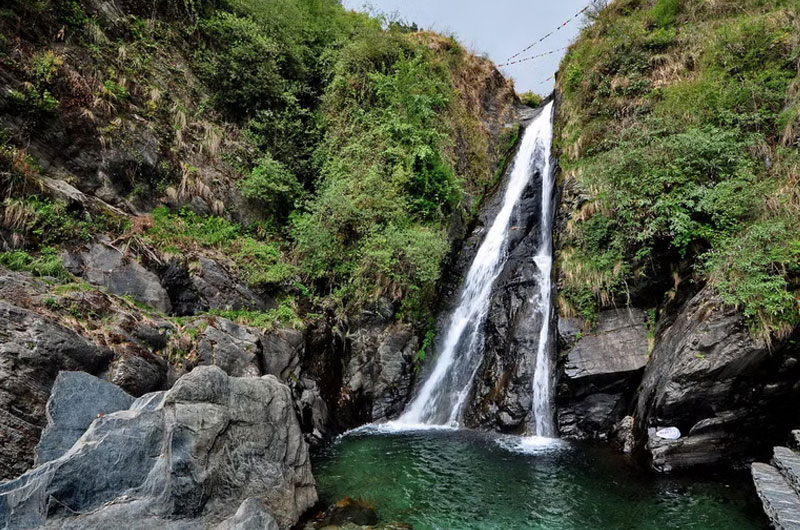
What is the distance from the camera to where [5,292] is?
18.1ft

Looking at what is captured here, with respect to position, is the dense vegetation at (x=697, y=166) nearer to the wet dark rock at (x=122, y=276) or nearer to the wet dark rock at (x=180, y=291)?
the wet dark rock at (x=180, y=291)

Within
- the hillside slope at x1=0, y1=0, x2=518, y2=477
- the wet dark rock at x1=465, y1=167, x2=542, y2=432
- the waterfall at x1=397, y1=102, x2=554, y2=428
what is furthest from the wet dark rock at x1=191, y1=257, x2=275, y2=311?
the wet dark rock at x1=465, y1=167, x2=542, y2=432

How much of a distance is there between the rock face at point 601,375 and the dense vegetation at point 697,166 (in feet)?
2.16

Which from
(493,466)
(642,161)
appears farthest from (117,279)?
(642,161)

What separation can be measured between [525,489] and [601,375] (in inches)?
130

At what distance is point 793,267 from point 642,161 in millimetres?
3922

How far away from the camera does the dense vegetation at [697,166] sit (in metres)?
7.05

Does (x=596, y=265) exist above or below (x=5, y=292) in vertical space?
above

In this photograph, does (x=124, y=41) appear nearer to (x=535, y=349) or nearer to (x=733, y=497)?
(x=535, y=349)

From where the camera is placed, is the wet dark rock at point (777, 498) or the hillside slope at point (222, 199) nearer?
the wet dark rock at point (777, 498)

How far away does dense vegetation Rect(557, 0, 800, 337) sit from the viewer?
7.05m

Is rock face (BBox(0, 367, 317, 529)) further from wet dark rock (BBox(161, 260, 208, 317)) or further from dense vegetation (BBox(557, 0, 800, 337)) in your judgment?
dense vegetation (BBox(557, 0, 800, 337))

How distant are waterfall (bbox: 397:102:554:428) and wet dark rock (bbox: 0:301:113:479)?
23.8 feet

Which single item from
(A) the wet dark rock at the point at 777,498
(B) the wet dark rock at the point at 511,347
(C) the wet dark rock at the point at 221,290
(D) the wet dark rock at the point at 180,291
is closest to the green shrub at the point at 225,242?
(C) the wet dark rock at the point at 221,290
